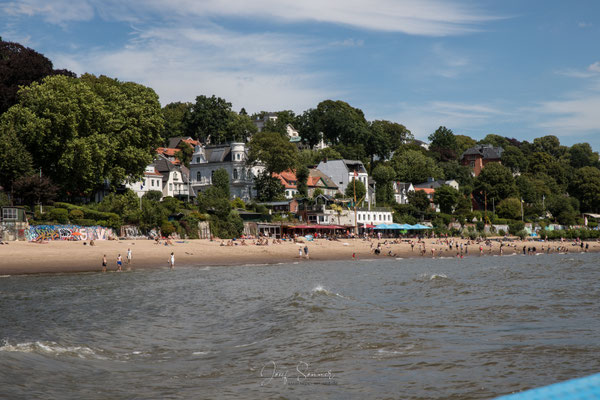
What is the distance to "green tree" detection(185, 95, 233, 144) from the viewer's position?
4825 inches

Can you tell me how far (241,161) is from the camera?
96.0 metres

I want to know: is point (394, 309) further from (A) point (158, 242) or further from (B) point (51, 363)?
(A) point (158, 242)

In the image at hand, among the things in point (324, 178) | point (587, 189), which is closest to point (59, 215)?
point (324, 178)

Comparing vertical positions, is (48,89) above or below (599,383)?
above

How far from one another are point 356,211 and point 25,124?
51.7 m

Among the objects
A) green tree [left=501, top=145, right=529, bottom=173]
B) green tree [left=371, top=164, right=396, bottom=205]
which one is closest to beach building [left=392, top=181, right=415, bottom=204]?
green tree [left=371, top=164, right=396, bottom=205]

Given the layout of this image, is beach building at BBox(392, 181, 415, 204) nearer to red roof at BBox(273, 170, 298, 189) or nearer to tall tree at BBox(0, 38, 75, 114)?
red roof at BBox(273, 170, 298, 189)

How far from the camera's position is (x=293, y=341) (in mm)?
16281

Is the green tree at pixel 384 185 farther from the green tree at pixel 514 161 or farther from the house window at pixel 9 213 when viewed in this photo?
the house window at pixel 9 213

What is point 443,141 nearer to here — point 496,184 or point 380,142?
point 380,142

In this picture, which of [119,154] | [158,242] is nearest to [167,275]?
[158,242]

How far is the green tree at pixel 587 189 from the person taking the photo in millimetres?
143375

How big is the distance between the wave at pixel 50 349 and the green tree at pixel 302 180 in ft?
282

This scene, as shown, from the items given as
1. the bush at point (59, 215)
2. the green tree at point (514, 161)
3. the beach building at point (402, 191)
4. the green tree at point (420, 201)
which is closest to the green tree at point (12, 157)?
the bush at point (59, 215)
